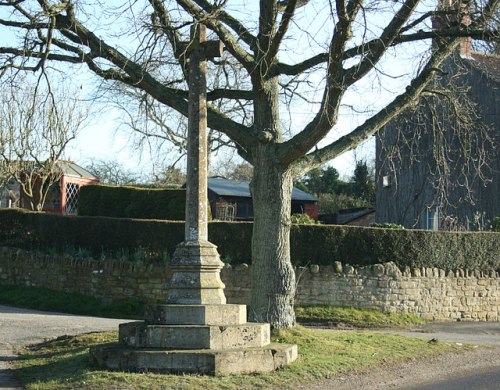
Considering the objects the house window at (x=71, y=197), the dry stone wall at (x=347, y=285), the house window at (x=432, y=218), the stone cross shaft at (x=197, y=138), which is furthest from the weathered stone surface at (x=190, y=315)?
the house window at (x=71, y=197)

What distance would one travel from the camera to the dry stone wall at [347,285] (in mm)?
20531

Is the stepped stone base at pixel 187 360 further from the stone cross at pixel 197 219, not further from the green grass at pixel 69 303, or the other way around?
the green grass at pixel 69 303

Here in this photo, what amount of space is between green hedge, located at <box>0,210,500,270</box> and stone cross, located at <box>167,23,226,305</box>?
10719mm

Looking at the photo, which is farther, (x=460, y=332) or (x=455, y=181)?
(x=455, y=181)

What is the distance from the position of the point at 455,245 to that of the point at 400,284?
94.8 inches

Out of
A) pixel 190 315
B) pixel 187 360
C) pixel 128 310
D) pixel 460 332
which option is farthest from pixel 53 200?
pixel 187 360

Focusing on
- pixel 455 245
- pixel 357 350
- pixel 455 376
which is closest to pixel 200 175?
pixel 357 350

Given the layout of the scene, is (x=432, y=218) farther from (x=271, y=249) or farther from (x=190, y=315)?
(x=190, y=315)

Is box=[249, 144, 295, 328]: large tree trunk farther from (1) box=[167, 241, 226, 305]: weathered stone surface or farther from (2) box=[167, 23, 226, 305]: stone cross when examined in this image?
(1) box=[167, 241, 226, 305]: weathered stone surface

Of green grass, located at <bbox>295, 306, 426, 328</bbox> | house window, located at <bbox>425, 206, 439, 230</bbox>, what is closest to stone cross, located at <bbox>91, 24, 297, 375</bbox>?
green grass, located at <bbox>295, 306, 426, 328</bbox>

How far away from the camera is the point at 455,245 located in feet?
71.3

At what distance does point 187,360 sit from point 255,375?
0.93m

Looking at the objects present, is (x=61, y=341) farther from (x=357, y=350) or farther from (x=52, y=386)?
(x=357, y=350)

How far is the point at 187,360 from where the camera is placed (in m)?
9.09
